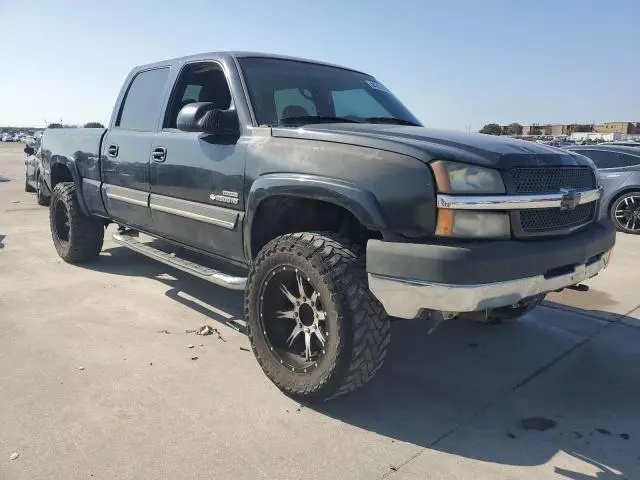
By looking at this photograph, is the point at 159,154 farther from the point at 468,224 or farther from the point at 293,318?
the point at 468,224

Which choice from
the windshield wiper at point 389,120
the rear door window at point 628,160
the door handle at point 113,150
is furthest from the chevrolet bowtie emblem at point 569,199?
the rear door window at point 628,160

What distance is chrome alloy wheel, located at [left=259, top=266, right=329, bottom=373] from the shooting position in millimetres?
2938

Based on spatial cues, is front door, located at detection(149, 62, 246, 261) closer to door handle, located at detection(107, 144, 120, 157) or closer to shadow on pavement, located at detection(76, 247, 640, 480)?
door handle, located at detection(107, 144, 120, 157)

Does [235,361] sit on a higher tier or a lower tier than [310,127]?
lower

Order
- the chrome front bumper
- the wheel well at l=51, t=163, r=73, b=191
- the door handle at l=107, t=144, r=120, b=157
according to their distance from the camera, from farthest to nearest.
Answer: the wheel well at l=51, t=163, r=73, b=191
the door handle at l=107, t=144, r=120, b=157
the chrome front bumper

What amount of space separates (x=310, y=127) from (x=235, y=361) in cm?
158

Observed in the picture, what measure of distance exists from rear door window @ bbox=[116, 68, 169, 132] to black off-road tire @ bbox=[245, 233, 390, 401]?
225 cm

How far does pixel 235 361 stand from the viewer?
3539mm

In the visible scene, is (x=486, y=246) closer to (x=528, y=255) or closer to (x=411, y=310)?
(x=528, y=255)

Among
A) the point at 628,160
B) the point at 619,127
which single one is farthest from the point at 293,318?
the point at 619,127

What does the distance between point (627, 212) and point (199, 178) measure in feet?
25.8

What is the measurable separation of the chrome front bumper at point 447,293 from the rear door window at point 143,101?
9.08ft

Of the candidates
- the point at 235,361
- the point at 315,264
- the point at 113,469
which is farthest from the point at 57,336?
the point at 315,264

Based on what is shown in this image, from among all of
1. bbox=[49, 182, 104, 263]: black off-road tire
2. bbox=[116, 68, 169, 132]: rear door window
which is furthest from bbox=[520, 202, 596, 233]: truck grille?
bbox=[49, 182, 104, 263]: black off-road tire
